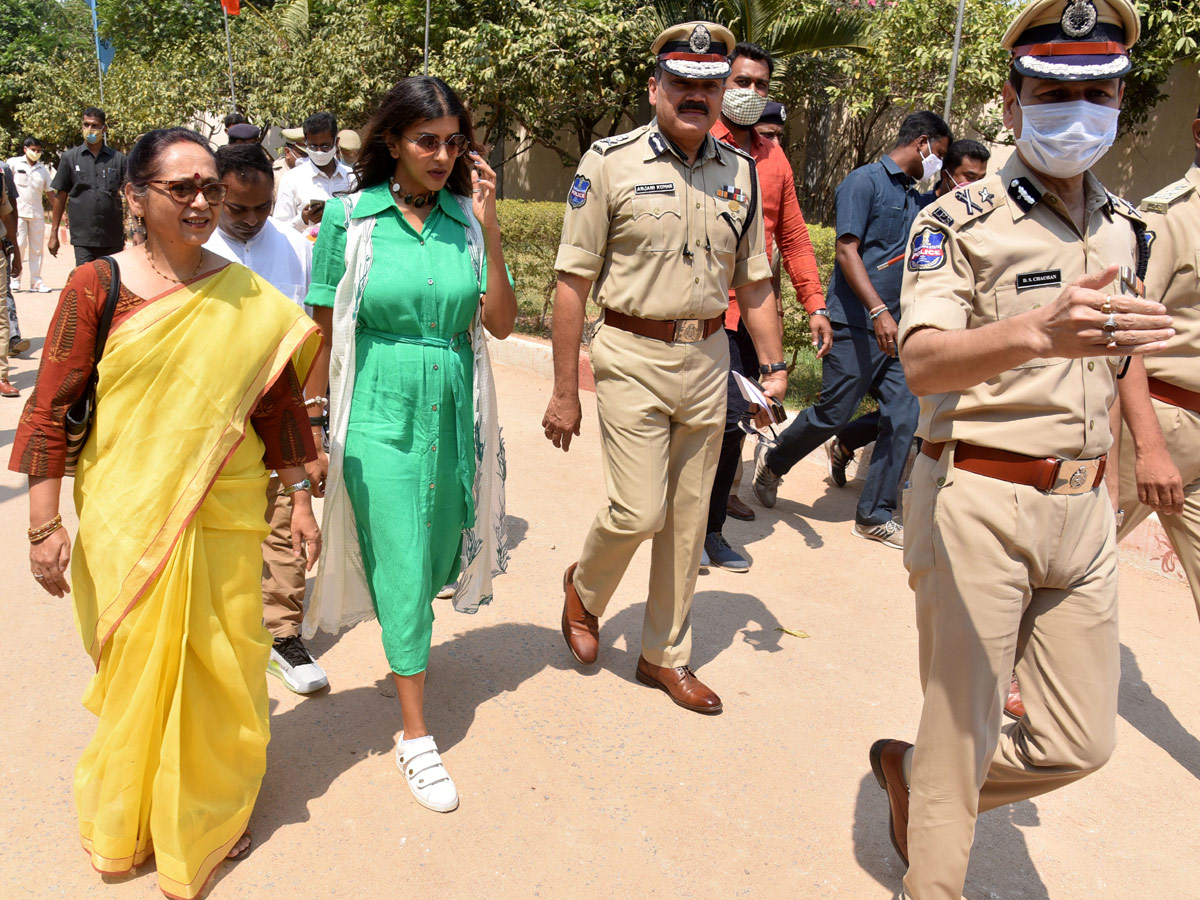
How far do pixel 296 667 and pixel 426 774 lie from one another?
92 centimetres

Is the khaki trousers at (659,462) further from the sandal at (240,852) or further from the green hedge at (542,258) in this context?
the green hedge at (542,258)

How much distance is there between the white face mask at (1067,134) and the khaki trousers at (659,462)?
1542mm

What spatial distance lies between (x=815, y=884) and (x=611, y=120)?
708 inches

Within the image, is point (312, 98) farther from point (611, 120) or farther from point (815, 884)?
point (815, 884)

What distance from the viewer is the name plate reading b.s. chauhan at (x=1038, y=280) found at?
2.42 m

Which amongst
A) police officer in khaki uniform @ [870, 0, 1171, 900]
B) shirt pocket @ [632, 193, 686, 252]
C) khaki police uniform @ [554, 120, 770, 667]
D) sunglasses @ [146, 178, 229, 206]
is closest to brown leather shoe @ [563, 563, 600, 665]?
khaki police uniform @ [554, 120, 770, 667]

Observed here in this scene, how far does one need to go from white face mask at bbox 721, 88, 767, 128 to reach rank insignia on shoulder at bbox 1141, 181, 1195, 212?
6.87ft

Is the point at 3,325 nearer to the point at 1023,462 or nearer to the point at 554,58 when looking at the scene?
the point at 1023,462

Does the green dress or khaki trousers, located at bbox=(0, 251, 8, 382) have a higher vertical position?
the green dress

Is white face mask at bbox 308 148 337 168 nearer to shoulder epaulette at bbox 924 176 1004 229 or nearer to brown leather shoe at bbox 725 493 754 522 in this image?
brown leather shoe at bbox 725 493 754 522

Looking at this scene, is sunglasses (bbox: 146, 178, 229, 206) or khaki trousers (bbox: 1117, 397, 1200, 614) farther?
khaki trousers (bbox: 1117, 397, 1200, 614)

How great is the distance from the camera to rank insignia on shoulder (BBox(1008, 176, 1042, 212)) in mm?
2447

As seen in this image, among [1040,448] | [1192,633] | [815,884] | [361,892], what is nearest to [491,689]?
[361,892]

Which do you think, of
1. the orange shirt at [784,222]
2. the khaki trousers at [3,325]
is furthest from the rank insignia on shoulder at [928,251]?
the khaki trousers at [3,325]
